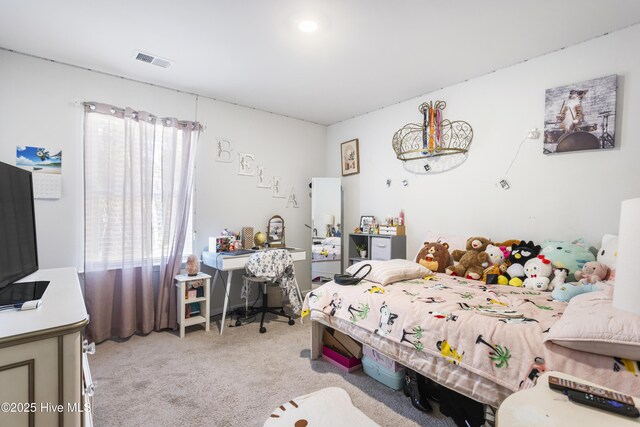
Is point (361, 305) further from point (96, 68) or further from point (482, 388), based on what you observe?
point (96, 68)

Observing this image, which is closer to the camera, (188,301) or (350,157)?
(188,301)

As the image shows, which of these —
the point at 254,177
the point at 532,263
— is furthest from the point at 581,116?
the point at 254,177

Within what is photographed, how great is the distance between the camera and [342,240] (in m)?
4.49

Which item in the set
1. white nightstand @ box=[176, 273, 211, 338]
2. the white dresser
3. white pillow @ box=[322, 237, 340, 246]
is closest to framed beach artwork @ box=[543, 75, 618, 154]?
white pillow @ box=[322, 237, 340, 246]

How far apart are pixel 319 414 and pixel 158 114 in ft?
10.6

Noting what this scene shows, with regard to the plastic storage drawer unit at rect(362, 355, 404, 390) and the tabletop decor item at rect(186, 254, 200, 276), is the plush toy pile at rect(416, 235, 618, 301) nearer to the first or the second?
the plastic storage drawer unit at rect(362, 355, 404, 390)

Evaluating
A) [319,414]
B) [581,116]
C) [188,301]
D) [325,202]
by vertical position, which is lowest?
[319,414]

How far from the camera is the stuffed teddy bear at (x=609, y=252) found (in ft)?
6.61

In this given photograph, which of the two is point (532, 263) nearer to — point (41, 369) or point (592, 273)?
point (592, 273)

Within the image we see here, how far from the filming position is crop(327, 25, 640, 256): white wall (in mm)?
2246

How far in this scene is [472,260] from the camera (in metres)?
2.75

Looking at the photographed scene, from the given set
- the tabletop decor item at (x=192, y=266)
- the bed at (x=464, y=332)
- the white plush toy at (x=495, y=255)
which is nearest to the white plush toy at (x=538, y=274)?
the bed at (x=464, y=332)

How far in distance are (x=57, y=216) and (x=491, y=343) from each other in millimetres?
3504

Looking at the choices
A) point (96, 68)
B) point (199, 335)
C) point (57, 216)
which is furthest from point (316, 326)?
point (96, 68)
